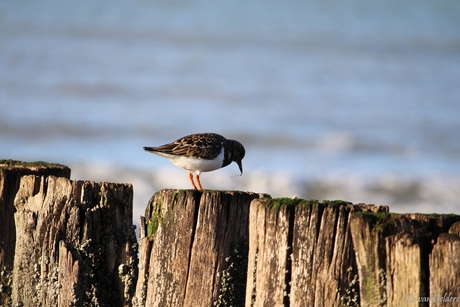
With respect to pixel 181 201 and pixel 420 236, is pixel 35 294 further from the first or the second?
pixel 420 236

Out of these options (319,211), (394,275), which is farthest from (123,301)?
(394,275)

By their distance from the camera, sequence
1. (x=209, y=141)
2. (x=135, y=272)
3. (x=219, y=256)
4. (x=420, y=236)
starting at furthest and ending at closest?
1. (x=209, y=141)
2. (x=135, y=272)
3. (x=219, y=256)
4. (x=420, y=236)

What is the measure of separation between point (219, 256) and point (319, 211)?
2.68ft

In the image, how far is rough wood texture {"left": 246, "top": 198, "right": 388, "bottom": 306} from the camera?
366 cm

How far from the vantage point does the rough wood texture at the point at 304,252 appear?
12.0 feet

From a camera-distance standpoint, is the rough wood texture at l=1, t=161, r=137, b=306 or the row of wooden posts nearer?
the row of wooden posts

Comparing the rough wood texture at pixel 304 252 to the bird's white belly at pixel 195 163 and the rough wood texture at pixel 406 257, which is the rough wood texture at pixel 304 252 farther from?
the bird's white belly at pixel 195 163

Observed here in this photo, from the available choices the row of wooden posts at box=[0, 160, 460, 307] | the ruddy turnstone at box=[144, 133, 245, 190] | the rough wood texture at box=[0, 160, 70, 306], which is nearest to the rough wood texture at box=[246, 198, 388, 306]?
the row of wooden posts at box=[0, 160, 460, 307]

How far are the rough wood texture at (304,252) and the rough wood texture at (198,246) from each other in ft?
1.30

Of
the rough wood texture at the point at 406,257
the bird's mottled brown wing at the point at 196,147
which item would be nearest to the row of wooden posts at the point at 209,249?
the rough wood texture at the point at 406,257

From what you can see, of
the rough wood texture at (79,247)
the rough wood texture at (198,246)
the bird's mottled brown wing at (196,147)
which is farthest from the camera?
the bird's mottled brown wing at (196,147)

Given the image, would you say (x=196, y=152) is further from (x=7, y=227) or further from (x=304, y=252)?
(x=304, y=252)

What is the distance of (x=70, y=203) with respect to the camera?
4910 mm

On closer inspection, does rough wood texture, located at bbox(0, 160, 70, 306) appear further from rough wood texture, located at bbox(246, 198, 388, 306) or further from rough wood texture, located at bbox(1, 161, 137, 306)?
rough wood texture, located at bbox(246, 198, 388, 306)
